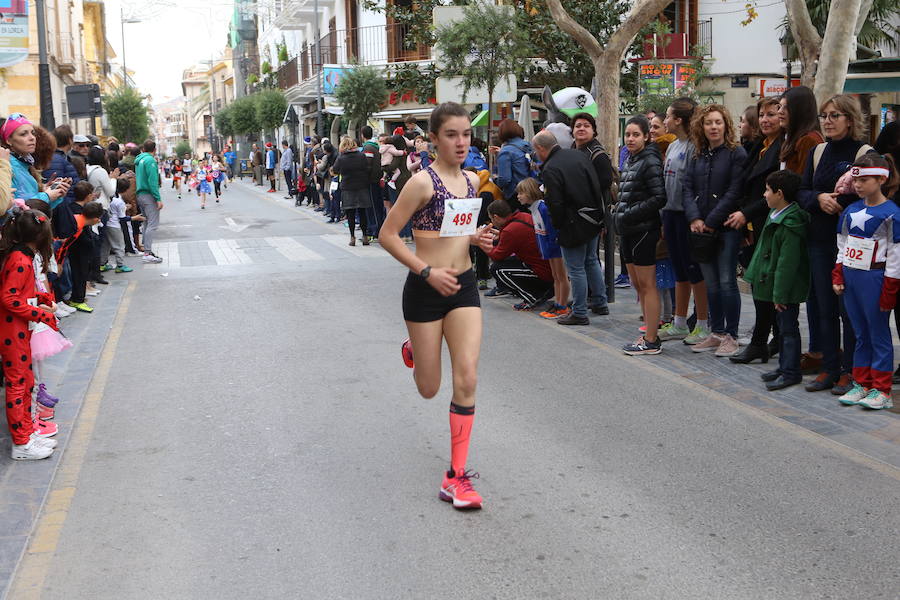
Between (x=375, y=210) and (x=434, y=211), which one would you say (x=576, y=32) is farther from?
(x=434, y=211)

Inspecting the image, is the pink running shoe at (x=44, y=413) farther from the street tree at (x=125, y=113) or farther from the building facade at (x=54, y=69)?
the street tree at (x=125, y=113)

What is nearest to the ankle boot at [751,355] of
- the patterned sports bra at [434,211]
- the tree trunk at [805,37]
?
the patterned sports bra at [434,211]

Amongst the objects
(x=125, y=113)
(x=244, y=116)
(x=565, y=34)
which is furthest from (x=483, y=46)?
(x=125, y=113)

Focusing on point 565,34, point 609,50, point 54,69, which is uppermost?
point 54,69

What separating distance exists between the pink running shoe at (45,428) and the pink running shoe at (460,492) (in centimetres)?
266

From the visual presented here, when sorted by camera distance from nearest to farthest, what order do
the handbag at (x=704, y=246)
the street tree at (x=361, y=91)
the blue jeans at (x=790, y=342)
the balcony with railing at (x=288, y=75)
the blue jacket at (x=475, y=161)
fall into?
the blue jeans at (x=790, y=342), the handbag at (x=704, y=246), the blue jacket at (x=475, y=161), the street tree at (x=361, y=91), the balcony with railing at (x=288, y=75)

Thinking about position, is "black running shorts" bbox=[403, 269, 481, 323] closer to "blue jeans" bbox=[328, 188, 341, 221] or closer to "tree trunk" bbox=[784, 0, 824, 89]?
"tree trunk" bbox=[784, 0, 824, 89]

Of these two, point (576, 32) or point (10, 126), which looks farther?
point (576, 32)

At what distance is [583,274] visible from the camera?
949cm

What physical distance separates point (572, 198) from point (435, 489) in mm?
4711

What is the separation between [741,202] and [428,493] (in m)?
4.14

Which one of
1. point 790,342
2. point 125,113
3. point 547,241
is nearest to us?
point 790,342

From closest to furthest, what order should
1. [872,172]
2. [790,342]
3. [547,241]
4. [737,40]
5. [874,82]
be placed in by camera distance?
[872,172] → [790,342] → [547,241] → [874,82] → [737,40]

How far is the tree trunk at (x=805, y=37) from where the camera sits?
1182 centimetres
